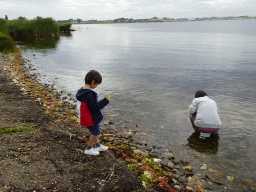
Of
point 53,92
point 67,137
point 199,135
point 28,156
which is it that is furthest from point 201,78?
point 28,156

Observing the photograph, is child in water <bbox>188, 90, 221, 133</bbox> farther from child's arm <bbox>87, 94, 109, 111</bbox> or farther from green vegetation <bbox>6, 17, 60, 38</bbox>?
green vegetation <bbox>6, 17, 60, 38</bbox>

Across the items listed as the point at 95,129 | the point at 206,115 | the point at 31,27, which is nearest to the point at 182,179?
the point at 206,115

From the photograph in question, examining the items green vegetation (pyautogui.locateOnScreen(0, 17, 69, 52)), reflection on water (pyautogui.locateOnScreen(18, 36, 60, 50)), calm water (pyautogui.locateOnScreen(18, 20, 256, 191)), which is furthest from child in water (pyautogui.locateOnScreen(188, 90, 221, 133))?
green vegetation (pyautogui.locateOnScreen(0, 17, 69, 52))

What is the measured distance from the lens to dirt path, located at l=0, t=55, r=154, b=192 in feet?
15.0

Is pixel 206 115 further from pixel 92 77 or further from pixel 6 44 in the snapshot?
pixel 6 44

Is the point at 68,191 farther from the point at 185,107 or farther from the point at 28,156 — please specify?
the point at 185,107

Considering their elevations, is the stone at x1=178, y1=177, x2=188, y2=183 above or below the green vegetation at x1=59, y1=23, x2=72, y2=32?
below

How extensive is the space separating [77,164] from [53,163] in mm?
632

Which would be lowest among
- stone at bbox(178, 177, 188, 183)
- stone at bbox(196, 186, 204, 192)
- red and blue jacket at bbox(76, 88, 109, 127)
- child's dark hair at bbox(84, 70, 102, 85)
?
stone at bbox(196, 186, 204, 192)

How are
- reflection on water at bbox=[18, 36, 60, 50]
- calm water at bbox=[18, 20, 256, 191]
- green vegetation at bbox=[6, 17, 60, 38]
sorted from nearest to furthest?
calm water at bbox=[18, 20, 256, 191] → reflection on water at bbox=[18, 36, 60, 50] → green vegetation at bbox=[6, 17, 60, 38]

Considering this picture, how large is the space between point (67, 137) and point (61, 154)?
114 cm

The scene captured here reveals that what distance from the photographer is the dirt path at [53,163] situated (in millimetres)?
4562

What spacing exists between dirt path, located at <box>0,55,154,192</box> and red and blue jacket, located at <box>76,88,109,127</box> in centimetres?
120

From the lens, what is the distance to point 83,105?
17.6 feet
